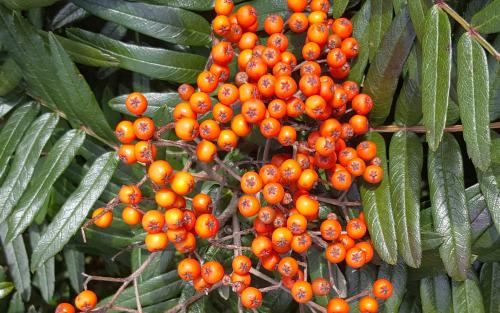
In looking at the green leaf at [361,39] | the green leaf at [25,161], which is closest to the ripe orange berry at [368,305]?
the green leaf at [361,39]

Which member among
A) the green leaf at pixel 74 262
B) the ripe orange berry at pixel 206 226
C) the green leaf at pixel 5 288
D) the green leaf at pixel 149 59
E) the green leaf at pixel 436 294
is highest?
the green leaf at pixel 149 59

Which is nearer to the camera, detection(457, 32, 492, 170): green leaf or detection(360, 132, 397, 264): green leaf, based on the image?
Answer: detection(457, 32, 492, 170): green leaf

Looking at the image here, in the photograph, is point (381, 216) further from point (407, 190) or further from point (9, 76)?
point (9, 76)

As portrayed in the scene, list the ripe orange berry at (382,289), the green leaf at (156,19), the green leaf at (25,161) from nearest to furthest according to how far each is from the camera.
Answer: the ripe orange berry at (382,289)
the green leaf at (156,19)
the green leaf at (25,161)

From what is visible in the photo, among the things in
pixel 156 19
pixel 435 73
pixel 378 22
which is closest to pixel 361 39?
pixel 378 22

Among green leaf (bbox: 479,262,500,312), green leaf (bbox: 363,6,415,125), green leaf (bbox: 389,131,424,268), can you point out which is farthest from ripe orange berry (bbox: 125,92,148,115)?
green leaf (bbox: 479,262,500,312)

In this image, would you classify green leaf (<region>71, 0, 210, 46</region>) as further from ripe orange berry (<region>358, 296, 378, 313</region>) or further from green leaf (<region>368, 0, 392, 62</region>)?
ripe orange berry (<region>358, 296, 378, 313</region>)

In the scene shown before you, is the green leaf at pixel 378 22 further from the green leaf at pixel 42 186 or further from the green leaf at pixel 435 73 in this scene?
the green leaf at pixel 42 186

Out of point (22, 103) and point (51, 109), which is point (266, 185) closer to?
point (51, 109)
